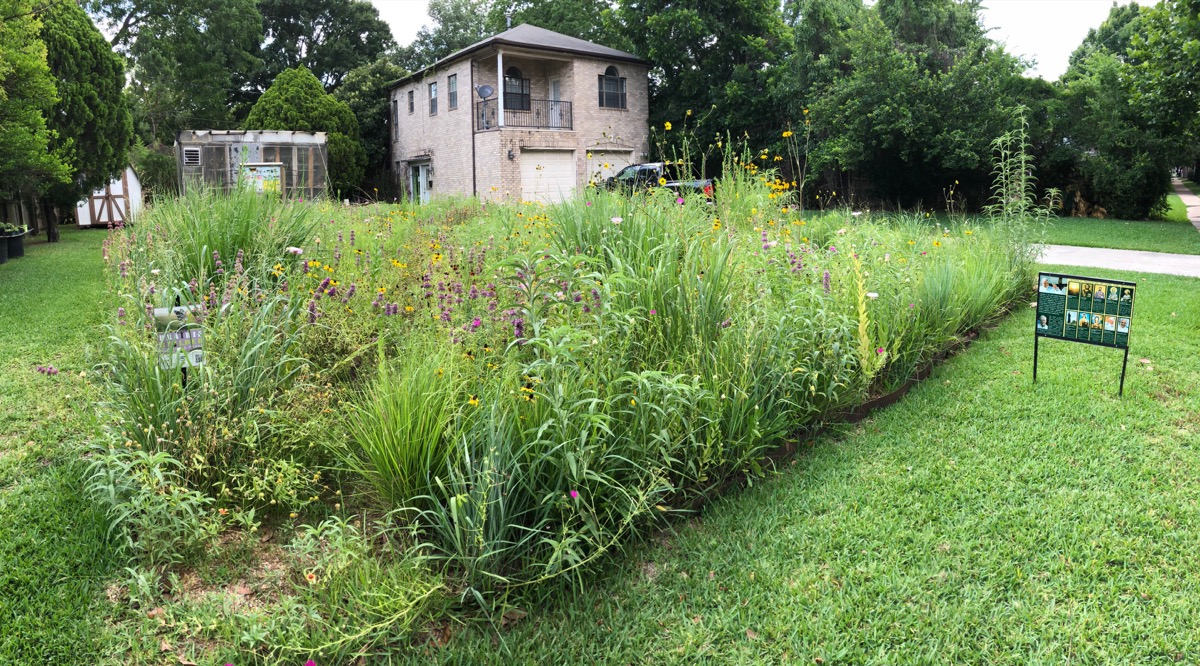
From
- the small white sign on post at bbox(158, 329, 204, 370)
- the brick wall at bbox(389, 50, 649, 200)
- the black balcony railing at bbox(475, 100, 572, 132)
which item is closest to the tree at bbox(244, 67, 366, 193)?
the brick wall at bbox(389, 50, 649, 200)

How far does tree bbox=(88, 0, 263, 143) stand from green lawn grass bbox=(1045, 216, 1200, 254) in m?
27.6

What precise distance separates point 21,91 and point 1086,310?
12.4m

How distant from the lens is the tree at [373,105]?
29625mm

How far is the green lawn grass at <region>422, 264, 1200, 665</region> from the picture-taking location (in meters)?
2.64

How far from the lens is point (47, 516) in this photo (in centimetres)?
323

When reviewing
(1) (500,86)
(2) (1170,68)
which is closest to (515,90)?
(1) (500,86)

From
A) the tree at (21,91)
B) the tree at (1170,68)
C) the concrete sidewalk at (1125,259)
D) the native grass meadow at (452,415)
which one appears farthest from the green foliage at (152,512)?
the tree at (1170,68)

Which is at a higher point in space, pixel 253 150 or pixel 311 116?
pixel 311 116

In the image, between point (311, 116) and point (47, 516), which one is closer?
point (47, 516)

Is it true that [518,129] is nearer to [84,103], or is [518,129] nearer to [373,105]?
[373,105]

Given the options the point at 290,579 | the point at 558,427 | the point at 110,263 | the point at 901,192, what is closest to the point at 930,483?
the point at 558,427

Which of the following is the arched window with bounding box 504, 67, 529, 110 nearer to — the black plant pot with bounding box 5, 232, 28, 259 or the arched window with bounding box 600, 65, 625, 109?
the arched window with bounding box 600, 65, 625, 109

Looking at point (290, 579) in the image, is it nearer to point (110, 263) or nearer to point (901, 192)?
point (110, 263)

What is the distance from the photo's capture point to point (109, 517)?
3107 millimetres
